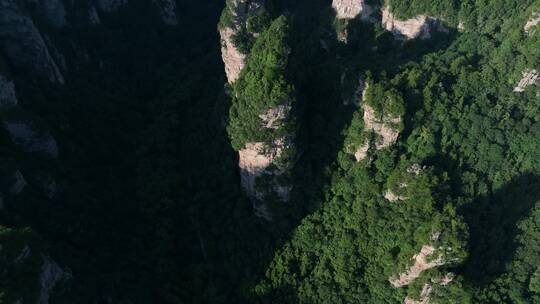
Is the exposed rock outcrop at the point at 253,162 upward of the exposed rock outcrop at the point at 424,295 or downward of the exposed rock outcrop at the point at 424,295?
upward

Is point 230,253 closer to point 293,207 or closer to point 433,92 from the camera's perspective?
point 293,207

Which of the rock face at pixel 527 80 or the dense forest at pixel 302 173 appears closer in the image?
the dense forest at pixel 302 173

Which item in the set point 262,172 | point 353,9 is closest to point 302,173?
point 262,172

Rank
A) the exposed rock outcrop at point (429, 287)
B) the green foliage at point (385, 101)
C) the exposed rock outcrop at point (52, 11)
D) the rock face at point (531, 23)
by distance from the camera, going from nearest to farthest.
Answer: the exposed rock outcrop at point (429, 287), the green foliage at point (385, 101), the rock face at point (531, 23), the exposed rock outcrop at point (52, 11)

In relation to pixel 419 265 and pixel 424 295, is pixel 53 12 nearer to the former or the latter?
pixel 419 265

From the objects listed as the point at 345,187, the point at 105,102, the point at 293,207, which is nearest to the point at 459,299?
the point at 345,187

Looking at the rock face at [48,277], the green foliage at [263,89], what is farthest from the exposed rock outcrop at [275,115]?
the rock face at [48,277]

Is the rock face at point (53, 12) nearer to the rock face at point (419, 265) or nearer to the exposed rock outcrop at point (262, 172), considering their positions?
the exposed rock outcrop at point (262, 172)
